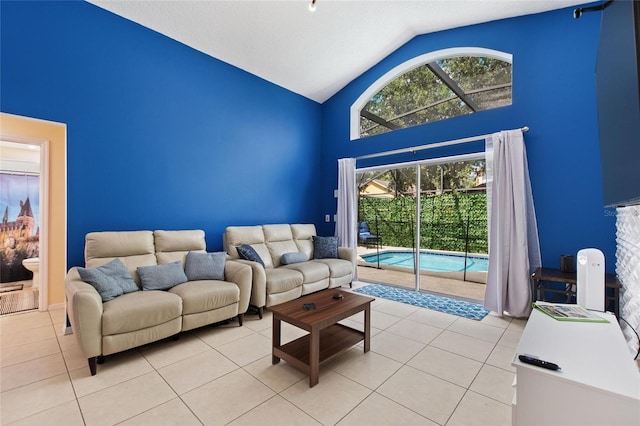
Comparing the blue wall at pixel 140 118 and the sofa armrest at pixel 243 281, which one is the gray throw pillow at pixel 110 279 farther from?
the sofa armrest at pixel 243 281

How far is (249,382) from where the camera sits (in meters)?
2.06

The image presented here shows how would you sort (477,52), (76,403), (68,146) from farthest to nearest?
1. (477,52)
2. (68,146)
3. (76,403)

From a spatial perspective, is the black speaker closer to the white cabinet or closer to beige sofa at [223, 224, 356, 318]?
the white cabinet

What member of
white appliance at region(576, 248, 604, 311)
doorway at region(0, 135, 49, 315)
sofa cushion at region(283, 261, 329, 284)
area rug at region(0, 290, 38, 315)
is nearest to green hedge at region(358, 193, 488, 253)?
sofa cushion at region(283, 261, 329, 284)

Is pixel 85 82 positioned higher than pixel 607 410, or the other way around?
pixel 85 82

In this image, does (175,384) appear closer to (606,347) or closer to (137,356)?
(137,356)

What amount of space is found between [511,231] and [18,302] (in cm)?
630

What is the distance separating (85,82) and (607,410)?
4.68 m

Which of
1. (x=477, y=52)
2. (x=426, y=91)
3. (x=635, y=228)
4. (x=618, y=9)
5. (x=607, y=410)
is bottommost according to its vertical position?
(x=607, y=410)

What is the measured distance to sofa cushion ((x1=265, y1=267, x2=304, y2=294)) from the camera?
341 cm

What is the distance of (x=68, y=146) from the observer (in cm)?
292

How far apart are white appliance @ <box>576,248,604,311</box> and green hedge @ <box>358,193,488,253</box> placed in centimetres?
199

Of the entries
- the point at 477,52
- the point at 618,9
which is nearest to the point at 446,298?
the point at 477,52

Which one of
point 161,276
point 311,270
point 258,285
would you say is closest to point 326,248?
point 311,270
